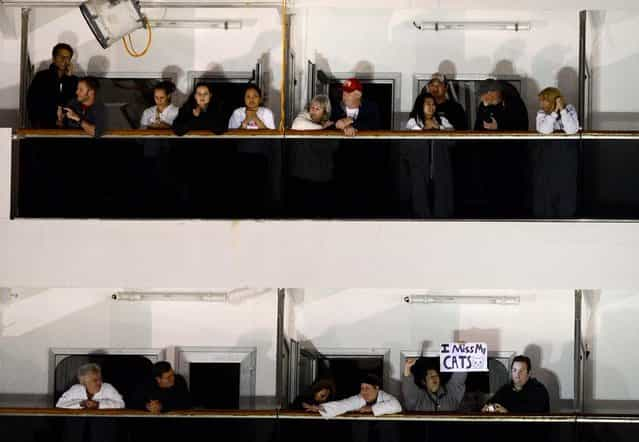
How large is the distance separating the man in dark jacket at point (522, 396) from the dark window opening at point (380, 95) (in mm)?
2911

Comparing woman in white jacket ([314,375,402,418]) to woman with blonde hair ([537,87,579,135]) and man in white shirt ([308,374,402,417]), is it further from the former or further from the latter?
woman with blonde hair ([537,87,579,135])

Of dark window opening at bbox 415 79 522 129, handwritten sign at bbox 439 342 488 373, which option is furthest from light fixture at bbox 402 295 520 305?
dark window opening at bbox 415 79 522 129

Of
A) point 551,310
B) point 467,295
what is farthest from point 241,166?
point 551,310

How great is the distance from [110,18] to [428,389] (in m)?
5.02

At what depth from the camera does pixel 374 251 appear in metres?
10.1

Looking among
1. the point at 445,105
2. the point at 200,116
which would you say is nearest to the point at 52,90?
the point at 200,116

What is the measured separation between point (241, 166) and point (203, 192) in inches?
17.2

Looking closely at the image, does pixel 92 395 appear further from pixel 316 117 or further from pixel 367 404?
pixel 316 117

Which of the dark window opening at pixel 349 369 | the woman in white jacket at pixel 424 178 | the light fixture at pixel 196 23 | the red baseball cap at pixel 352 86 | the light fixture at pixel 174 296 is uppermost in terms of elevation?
the light fixture at pixel 196 23

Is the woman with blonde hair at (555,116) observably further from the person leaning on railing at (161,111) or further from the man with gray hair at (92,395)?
the man with gray hair at (92,395)

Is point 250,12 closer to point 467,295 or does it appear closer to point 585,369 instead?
point 467,295

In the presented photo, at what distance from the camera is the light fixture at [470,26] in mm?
11461

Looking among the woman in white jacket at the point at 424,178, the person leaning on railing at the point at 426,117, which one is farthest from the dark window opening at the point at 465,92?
the woman in white jacket at the point at 424,178

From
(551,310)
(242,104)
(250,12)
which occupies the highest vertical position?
(250,12)
